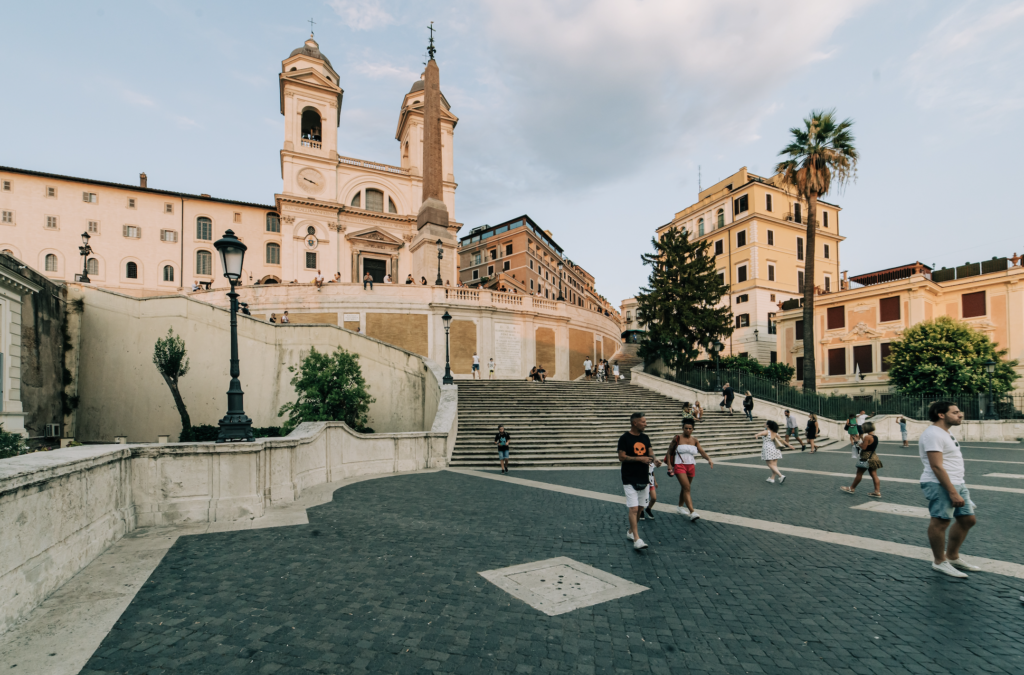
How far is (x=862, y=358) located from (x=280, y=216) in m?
48.5

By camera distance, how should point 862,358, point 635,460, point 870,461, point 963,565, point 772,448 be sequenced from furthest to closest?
point 862,358
point 772,448
point 870,461
point 635,460
point 963,565

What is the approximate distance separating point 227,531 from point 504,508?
422 cm

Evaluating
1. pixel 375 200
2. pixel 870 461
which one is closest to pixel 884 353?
pixel 870 461

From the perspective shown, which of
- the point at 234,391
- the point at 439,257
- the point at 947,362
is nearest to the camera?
the point at 234,391

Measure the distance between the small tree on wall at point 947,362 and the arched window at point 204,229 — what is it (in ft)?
187

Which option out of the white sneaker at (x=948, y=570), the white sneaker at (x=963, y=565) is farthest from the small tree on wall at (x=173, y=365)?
the white sneaker at (x=963, y=565)

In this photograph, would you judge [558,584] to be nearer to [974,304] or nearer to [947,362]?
[947,362]

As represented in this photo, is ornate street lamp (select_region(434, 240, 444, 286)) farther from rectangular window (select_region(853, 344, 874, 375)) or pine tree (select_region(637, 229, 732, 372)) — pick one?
rectangular window (select_region(853, 344, 874, 375))

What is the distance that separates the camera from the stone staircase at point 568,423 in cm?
1591

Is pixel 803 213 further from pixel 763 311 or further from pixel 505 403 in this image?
pixel 505 403

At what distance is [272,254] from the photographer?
49.3 meters

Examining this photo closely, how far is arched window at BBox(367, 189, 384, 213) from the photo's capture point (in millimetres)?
46594

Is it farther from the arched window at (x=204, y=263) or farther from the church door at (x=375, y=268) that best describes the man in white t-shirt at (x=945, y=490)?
the arched window at (x=204, y=263)

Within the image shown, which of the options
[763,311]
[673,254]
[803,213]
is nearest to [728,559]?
[673,254]
